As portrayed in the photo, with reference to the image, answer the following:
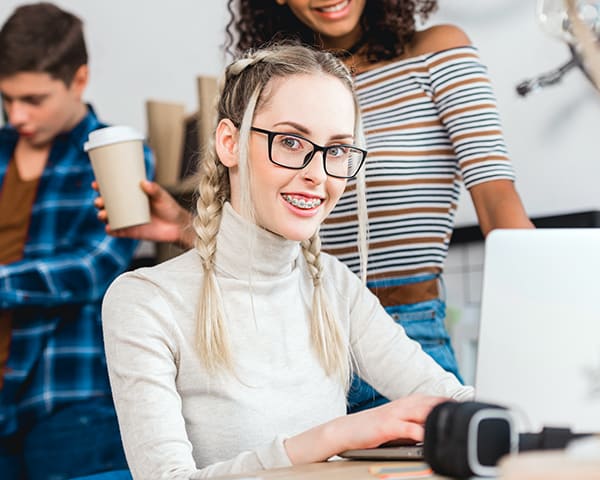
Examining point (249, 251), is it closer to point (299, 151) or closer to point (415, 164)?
point (299, 151)

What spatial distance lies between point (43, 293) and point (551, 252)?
5.26ft

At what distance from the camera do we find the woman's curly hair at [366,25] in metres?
1.62

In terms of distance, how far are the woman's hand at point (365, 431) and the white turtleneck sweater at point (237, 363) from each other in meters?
0.03

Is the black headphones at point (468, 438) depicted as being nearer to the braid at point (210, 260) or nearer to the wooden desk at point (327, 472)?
the wooden desk at point (327, 472)

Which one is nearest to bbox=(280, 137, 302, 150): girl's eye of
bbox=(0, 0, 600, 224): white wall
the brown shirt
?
bbox=(0, 0, 600, 224): white wall

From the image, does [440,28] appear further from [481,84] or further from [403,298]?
[403,298]

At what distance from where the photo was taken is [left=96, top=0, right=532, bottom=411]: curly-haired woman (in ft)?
4.93

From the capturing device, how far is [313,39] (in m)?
1.69

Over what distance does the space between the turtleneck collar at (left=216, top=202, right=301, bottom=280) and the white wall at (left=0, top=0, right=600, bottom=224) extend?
0.90 metres

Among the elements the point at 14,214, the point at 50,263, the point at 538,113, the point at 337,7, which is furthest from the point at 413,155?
the point at 14,214

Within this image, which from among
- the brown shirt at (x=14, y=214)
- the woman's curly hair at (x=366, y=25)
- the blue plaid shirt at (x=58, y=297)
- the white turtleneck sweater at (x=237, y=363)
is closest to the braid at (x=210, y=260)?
the white turtleneck sweater at (x=237, y=363)

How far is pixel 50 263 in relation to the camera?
2.19 metres

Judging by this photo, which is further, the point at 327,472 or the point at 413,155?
the point at 413,155

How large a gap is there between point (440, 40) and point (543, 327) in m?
0.88
